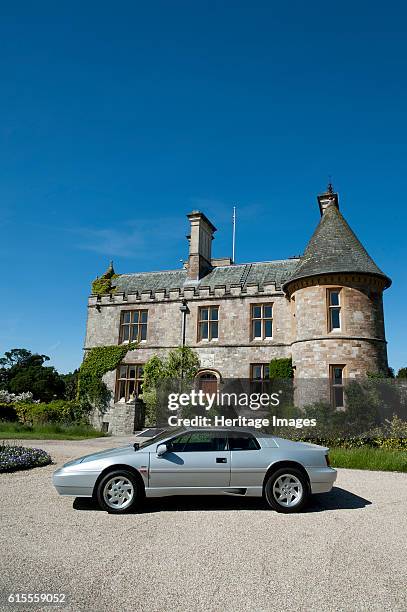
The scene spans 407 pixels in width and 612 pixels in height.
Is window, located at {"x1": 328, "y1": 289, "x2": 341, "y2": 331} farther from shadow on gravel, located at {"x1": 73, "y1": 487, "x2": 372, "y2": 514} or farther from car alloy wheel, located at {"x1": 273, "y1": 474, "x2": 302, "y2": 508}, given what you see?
car alloy wheel, located at {"x1": 273, "y1": 474, "x2": 302, "y2": 508}

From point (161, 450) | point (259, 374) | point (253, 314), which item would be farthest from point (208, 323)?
point (161, 450)

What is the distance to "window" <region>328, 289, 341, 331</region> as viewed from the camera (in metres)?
18.5

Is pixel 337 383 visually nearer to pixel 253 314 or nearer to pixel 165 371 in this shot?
pixel 253 314

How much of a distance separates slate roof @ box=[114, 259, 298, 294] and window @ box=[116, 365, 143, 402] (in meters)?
4.59

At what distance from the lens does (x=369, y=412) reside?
13352mm

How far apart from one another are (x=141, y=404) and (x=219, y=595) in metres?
18.5

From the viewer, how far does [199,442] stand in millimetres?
6793

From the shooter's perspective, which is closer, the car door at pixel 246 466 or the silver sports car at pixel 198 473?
the silver sports car at pixel 198 473

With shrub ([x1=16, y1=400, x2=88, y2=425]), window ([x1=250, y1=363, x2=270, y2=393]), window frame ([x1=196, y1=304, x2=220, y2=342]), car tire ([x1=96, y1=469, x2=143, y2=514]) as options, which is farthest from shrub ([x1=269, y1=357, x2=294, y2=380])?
car tire ([x1=96, y1=469, x2=143, y2=514])

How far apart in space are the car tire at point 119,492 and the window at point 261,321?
16.1 metres

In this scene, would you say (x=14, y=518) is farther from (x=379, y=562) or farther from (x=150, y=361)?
(x=150, y=361)

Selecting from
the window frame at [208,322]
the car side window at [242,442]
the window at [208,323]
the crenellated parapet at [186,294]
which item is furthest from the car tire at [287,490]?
the window at [208,323]

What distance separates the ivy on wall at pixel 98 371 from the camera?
23.9 metres

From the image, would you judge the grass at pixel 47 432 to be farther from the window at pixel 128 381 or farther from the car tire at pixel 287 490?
the car tire at pixel 287 490
